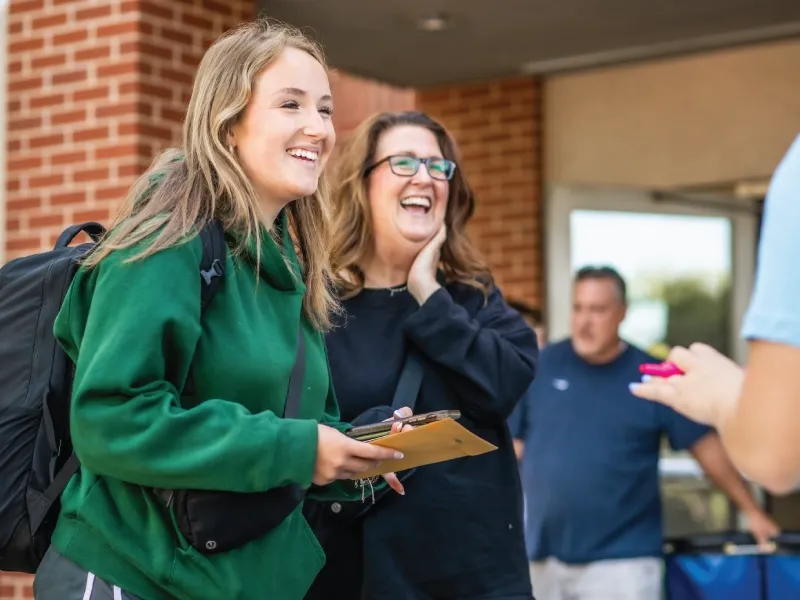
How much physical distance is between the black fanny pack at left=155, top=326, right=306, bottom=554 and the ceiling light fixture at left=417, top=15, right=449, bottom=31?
A: 5.05m

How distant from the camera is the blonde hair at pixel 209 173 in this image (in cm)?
228

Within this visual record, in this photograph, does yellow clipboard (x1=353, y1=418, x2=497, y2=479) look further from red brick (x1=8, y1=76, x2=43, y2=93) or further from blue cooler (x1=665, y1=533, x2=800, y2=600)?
red brick (x1=8, y1=76, x2=43, y2=93)

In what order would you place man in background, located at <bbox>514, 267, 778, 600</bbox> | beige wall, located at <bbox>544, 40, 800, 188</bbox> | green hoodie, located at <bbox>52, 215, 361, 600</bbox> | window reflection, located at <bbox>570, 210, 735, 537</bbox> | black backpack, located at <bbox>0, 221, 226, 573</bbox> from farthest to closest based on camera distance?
window reflection, located at <bbox>570, 210, 735, 537</bbox>
beige wall, located at <bbox>544, 40, 800, 188</bbox>
man in background, located at <bbox>514, 267, 778, 600</bbox>
black backpack, located at <bbox>0, 221, 226, 573</bbox>
green hoodie, located at <bbox>52, 215, 361, 600</bbox>

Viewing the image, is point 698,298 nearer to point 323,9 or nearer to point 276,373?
point 323,9

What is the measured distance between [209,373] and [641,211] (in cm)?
592

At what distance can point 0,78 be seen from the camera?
21.5 ft

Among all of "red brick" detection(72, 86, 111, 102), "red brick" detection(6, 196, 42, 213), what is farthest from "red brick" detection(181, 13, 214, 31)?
"red brick" detection(6, 196, 42, 213)

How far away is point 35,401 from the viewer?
2.44m

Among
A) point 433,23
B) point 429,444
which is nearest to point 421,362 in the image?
point 429,444

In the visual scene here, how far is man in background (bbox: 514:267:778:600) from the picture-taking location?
219 inches

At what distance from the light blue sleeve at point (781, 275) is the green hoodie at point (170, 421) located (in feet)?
2.81

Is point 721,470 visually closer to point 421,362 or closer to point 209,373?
point 421,362

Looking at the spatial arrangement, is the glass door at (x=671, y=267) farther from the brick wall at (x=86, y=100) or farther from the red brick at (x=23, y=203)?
the red brick at (x=23, y=203)

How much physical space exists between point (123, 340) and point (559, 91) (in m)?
6.67
